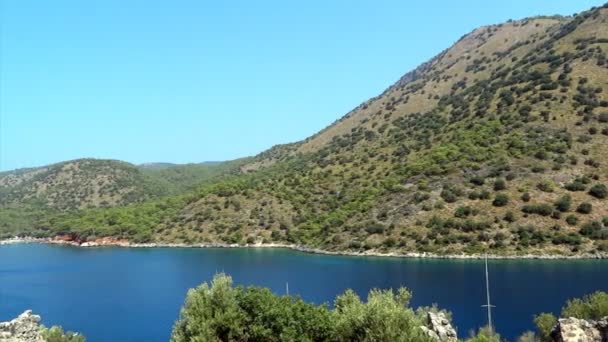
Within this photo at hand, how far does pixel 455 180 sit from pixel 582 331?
297 feet

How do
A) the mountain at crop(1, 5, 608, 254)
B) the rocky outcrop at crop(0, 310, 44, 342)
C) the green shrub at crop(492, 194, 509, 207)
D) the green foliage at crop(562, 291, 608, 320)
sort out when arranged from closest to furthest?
the rocky outcrop at crop(0, 310, 44, 342) → the green foliage at crop(562, 291, 608, 320) → the mountain at crop(1, 5, 608, 254) → the green shrub at crop(492, 194, 509, 207)

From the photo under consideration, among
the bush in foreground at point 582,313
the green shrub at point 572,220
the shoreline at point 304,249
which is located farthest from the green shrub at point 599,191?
the bush in foreground at point 582,313

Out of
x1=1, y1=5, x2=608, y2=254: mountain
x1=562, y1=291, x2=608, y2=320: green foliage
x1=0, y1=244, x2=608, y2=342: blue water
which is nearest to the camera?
x1=562, y1=291, x2=608, y2=320: green foliage

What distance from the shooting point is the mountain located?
101438 mm

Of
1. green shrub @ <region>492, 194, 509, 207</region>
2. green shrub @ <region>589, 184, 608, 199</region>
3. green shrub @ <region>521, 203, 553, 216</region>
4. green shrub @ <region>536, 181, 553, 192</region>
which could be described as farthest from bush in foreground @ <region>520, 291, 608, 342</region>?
green shrub @ <region>589, 184, 608, 199</region>

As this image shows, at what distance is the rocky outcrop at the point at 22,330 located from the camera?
40750 millimetres

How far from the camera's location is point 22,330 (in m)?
42.2

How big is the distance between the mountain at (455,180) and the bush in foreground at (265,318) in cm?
6727

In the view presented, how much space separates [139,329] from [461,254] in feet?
190

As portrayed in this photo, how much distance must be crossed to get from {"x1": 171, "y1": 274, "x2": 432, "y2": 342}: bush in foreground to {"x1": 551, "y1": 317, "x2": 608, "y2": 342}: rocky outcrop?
291 inches

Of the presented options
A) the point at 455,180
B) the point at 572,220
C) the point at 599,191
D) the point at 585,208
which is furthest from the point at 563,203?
the point at 455,180

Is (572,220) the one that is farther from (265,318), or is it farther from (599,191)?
(265,318)

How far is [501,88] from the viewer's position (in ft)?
483

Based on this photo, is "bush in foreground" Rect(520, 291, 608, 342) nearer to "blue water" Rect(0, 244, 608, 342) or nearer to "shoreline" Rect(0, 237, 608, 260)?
"blue water" Rect(0, 244, 608, 342)
